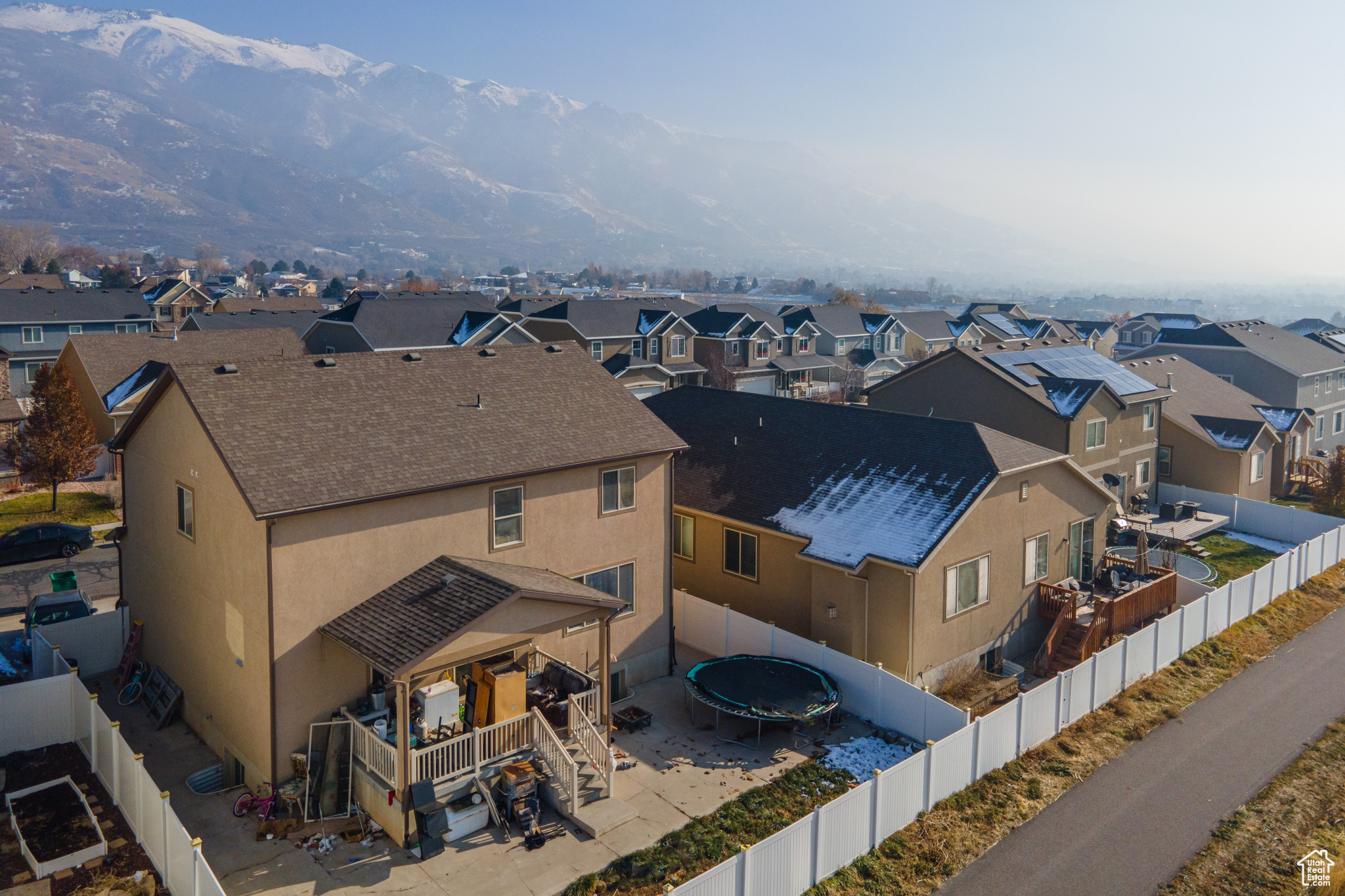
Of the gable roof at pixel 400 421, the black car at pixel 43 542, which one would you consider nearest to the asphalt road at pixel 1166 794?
the gable roof at pixel 400 421

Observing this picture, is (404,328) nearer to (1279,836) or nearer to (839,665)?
(839,665)

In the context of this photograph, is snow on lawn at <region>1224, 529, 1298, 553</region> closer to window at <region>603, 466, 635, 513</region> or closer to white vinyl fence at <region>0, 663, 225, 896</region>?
window at <region>603, 466, 635, 513</region>

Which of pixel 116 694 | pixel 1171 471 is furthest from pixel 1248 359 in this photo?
pixel 116 694

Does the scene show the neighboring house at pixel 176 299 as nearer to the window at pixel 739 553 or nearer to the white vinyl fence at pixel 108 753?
the white vinyl fence at pixel 108 753

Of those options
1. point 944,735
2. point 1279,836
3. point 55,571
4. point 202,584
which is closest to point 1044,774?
point 944,735

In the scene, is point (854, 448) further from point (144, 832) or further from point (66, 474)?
point (66, 474)

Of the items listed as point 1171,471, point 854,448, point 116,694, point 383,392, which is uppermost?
point 383,392

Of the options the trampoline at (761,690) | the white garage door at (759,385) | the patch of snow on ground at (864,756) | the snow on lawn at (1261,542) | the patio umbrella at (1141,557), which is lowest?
the patch of snow on ground at (864,756)
